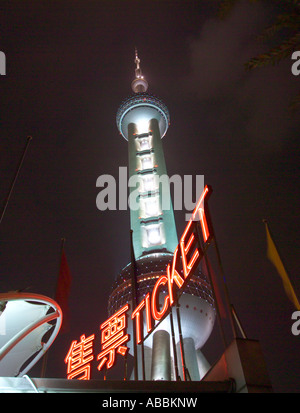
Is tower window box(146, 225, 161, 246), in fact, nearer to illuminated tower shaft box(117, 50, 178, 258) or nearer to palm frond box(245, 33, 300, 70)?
illuminated tower shaft box(117, 50, 178, 258)

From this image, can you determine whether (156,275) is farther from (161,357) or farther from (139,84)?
(139,84)

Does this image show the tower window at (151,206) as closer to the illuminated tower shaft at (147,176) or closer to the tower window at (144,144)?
the illuminated tower shaft at (147,176)

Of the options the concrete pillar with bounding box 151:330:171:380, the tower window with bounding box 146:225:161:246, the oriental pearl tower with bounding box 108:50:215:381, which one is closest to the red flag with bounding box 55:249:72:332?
→ the oriental pearl tower with bounding box 108:50:215:381

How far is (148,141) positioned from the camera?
59.5m

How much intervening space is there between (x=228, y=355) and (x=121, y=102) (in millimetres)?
60215

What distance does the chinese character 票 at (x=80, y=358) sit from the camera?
23.9 m

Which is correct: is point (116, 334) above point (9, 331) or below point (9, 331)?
above

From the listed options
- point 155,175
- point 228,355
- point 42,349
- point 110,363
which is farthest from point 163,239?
point 228,355

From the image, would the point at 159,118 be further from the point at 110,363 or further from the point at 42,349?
the point at 42,349

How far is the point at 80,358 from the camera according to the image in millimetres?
24844

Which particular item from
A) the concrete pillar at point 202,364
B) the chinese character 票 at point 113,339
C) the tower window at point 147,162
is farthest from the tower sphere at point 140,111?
the chinese character 票 at point 113,339

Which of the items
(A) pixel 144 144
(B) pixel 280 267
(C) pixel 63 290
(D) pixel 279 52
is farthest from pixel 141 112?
(D) pixel 279 52

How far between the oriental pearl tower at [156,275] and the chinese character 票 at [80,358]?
8.92 m
